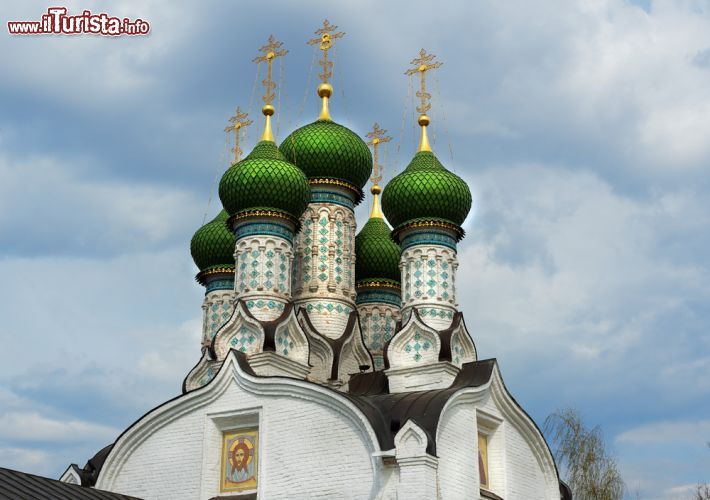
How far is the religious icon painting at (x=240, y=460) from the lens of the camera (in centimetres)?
1280

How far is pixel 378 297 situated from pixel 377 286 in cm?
20

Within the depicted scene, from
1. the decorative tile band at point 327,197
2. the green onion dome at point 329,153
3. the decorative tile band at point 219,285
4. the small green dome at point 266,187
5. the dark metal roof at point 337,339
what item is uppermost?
the green onion dome at point 329,153

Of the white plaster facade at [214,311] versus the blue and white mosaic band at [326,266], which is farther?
the white plaster facade at [214,311]

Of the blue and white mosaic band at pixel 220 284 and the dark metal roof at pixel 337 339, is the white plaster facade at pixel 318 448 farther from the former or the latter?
the blue and white mosaic band at pixel 220 284

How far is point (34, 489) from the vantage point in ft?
33.3

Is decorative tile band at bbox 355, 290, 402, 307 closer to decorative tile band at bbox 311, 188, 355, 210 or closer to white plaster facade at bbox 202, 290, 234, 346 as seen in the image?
decorative tile band at bbox 311, 188, 355, 210

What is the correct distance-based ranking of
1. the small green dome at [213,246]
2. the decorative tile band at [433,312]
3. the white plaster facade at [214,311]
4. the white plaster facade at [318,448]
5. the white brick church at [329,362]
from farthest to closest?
the small green dome at [213,246] → the white plaster facade at [214,311] → the decorative tile band at [433,312] → the white brick church at [329,362] → the white plaster facade at [318,448]

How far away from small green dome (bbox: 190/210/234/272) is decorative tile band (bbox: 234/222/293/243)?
8.47 feet

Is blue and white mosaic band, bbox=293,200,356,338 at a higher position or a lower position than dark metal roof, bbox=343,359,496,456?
higher

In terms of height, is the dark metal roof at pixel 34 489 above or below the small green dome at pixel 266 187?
below

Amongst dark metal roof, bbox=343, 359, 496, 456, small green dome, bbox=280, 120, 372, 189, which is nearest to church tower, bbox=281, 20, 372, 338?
small green dome, bbox=280, 120, 372, 189

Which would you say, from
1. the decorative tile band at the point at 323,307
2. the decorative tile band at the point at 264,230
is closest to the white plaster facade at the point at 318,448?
the decorative tile band at the point at 264,230

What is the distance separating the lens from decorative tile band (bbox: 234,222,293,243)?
603 inches

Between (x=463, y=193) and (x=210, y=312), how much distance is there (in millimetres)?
4843
